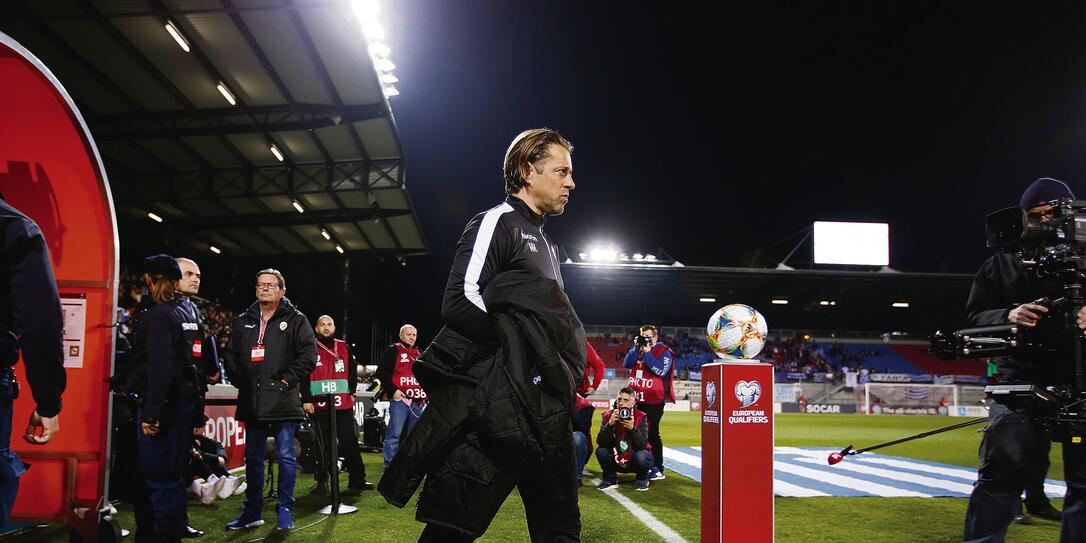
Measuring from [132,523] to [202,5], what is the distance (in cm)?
845

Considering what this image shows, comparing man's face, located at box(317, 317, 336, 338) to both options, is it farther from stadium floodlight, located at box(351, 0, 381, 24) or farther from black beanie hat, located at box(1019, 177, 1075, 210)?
black beanie hat, located at box(1019, 177, 1075, 210)

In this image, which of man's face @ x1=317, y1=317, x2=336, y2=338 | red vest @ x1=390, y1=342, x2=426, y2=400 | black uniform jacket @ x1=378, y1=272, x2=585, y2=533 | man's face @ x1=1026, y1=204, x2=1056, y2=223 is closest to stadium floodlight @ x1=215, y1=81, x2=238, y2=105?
man's face @ x1=317, y1=317, x2=336, y2=338

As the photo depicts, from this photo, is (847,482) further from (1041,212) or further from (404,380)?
(1041,212)

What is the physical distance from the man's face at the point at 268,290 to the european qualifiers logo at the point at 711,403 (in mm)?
3437

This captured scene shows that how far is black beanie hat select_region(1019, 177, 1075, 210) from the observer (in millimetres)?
3504

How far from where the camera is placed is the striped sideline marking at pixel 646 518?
5457mm

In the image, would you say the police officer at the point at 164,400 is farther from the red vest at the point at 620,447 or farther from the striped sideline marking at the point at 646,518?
the red vest at the point at 620,447

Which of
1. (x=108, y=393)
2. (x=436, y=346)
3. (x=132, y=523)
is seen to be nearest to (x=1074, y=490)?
(x=436, y=346)

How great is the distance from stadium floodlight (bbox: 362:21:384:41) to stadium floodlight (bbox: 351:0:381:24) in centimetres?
27

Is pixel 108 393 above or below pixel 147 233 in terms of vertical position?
below

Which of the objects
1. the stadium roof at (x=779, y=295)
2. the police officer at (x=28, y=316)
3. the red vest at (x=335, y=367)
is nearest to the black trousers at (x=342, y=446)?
the red vest at (x=335, y=367)

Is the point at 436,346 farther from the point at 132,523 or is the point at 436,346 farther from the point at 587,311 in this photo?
the point at 587,311

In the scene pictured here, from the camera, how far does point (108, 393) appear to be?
4.68 metres

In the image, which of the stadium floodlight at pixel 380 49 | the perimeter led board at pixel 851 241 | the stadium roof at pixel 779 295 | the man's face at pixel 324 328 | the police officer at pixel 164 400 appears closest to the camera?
the police officer at pixel 164 400
